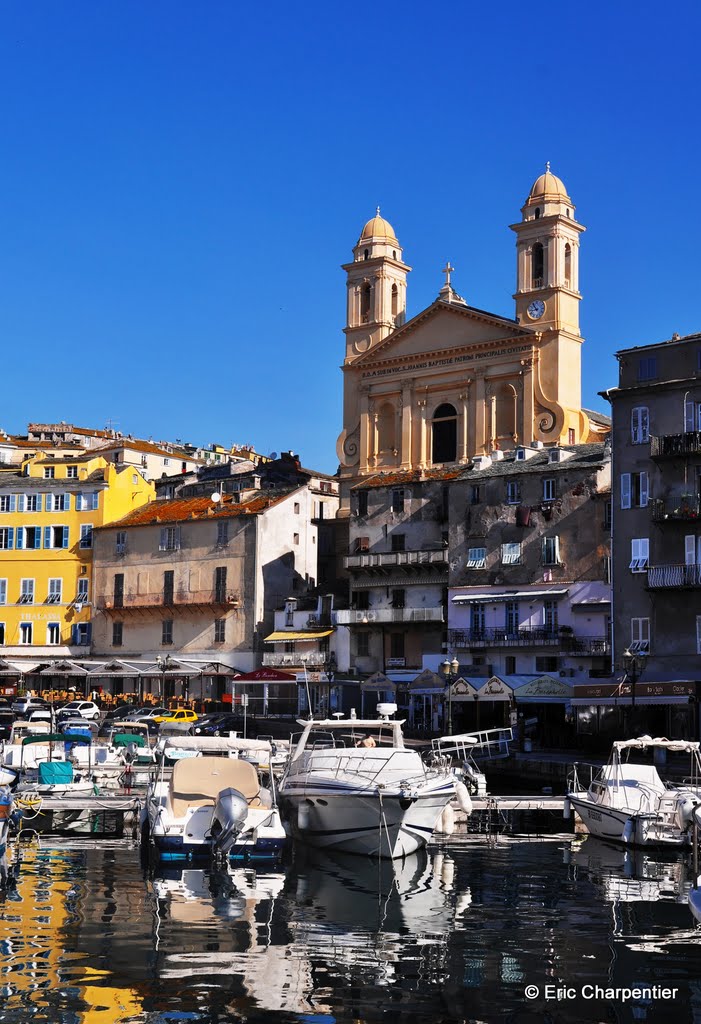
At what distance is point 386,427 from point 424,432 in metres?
4.53

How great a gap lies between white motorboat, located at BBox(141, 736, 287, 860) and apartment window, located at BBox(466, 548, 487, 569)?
4159 centimetres

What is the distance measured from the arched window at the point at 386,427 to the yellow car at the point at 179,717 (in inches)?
1235

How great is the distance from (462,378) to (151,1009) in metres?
77.0

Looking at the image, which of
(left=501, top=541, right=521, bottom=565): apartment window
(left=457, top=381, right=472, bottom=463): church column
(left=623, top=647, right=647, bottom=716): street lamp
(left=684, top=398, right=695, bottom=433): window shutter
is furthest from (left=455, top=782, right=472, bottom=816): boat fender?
(left=457, top=381, right=472, bottom=463): church column

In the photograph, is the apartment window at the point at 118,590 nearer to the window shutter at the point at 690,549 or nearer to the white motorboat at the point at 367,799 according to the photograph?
the window shutter at the point at 690,549

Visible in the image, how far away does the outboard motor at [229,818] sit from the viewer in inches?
1196

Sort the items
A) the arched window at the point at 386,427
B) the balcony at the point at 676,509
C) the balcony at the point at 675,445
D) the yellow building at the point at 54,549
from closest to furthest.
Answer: the balcony at the point at 676,509 → the balcony at the point at 675,445 → the yellow building at the point at 54,549 → the arched window at the point at 386,427

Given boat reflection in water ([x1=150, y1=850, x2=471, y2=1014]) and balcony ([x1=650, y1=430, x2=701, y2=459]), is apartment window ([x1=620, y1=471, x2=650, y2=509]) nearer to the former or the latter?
balcony ([x1=650, y1=430, x2=701, y2=459])

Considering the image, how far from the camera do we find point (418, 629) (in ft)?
255

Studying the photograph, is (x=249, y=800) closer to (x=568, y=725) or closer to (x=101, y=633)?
(x=568, y=725)

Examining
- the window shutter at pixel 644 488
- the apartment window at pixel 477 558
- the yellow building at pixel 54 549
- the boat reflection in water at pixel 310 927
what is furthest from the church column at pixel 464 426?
the boat reflection in water at pixel 310 927

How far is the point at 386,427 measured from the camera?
98.8m

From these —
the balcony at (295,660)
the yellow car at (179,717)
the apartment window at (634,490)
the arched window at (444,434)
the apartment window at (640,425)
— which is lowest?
the yellow car at (179,717)

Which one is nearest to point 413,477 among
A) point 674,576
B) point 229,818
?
point 674,576
